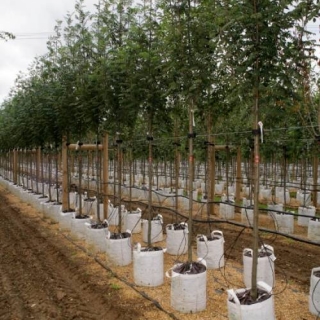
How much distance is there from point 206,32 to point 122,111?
231cm

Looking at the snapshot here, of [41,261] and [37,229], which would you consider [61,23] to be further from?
[41,261]

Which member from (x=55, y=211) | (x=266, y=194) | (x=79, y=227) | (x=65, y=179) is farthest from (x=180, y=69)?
(x=266, y=194)

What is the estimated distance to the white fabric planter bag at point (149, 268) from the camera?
16.3 ft

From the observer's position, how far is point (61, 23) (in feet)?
31.9

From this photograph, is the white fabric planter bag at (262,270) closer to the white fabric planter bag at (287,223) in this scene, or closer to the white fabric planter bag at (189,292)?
the white fabric planter bag at (189,292)

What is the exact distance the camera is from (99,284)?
5180mm

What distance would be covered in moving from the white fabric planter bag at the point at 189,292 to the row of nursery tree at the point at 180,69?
6.48ft

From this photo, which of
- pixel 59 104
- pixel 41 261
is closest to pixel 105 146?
pixel 59 104

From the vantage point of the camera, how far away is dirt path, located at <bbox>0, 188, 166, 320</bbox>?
171 inches

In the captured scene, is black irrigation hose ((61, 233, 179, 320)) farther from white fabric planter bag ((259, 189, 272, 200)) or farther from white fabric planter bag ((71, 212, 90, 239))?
white fabric planter bag ((259, 189, 272, 200))

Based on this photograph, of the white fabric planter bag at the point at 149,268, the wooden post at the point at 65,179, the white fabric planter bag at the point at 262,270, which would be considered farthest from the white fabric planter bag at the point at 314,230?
the wooden post at the point at 65,179

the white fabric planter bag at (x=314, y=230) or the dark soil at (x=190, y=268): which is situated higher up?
the dark soil at (x=190, y=268)

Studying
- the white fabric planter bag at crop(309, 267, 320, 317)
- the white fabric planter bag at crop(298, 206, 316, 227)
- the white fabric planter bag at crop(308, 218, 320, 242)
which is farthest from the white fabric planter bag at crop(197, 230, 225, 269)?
the white fabric planter bag at crop(298, 206, 316, 227)

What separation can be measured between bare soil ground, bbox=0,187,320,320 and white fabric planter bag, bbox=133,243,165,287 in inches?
4.4
